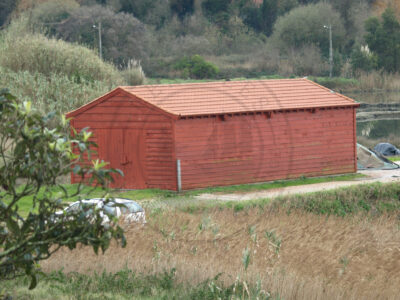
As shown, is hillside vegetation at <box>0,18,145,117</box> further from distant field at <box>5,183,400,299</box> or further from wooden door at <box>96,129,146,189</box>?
distant field at <box>5,183,400,299</box>

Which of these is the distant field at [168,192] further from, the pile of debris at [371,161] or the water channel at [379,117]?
the water channel at [379,117]

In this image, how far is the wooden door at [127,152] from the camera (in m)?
24.5

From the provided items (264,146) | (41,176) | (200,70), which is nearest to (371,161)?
→ (264,146)

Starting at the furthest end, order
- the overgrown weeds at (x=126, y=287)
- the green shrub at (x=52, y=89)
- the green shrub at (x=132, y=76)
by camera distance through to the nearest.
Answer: the green shrub at (x=132, y=76) < the green shrub at (x=52, y=89) < the overgrown weeds at (x=126, y=287)

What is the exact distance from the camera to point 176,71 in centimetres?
7019

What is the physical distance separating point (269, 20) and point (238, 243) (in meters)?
79.9

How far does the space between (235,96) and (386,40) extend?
5006 centimetres

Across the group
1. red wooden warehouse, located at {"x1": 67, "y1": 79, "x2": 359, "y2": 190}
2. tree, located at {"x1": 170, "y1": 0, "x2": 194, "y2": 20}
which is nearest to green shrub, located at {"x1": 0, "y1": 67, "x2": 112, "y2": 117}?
red wooden warehouse, located at {"x1": 67, "y1": 79, "x2": 359, "y2": 190}

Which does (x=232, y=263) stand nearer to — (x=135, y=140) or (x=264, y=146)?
(x=135, y=140)

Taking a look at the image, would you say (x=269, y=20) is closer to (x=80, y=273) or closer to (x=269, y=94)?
(x=269, y=94)

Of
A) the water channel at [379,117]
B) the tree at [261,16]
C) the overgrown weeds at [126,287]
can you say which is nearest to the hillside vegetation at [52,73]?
the water channel at [379,117]

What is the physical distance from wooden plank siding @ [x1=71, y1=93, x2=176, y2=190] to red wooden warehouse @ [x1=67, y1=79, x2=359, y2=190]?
0.10 feet

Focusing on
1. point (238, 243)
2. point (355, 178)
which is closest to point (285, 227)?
point (238, 243)

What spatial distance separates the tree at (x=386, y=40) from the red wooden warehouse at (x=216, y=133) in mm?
46551
